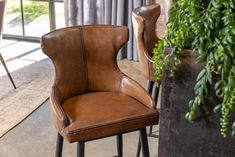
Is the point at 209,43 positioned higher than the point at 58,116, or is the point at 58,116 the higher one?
the point at 209,43

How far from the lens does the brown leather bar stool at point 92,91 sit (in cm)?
150

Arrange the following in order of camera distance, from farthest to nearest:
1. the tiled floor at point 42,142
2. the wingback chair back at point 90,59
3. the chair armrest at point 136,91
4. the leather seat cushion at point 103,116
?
the tiled floor at point 42,142, the wingback chair back at point 90,59, the chair armrest at point 136,91, the leather seat cushion at point 103,116

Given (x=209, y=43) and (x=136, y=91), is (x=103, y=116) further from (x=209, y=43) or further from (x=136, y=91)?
(x=209, y=43)

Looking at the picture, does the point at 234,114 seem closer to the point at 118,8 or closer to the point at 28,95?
the point at 28,95

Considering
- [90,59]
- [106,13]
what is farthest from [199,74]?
[106,13]

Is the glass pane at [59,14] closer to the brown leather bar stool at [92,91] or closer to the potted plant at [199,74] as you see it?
the brown leather bar stool at [92,91]

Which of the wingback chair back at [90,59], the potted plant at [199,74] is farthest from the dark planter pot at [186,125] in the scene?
the wingback chair back at [90,59]

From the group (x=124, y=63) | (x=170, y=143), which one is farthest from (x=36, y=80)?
(x=170, y=143)

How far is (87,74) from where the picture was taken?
5.99 feet

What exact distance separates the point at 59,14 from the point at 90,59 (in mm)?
3120

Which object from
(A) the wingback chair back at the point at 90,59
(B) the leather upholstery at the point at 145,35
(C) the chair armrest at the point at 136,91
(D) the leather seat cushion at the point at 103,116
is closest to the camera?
(D) the leather seat cushion at the point at 103,116

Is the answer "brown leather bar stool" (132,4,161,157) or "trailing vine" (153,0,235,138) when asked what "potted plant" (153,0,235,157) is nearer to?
"trailing vine" (153,0,235,138)

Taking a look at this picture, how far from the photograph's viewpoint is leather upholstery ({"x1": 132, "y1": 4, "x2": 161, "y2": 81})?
6.57 feet

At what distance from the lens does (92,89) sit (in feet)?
6.07
